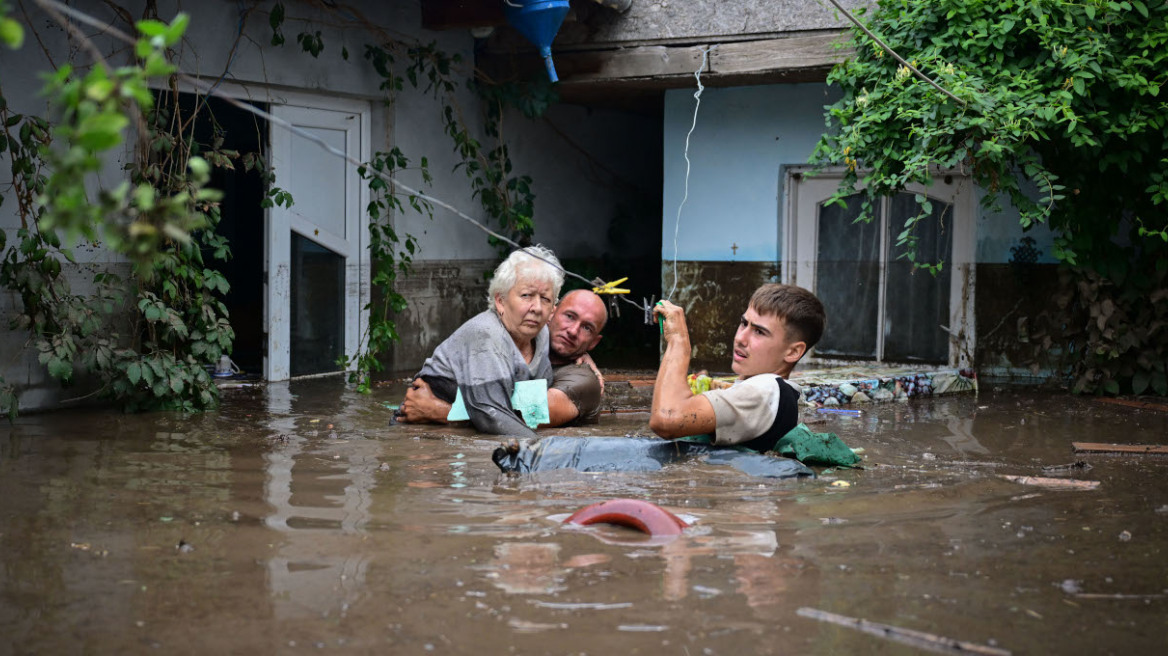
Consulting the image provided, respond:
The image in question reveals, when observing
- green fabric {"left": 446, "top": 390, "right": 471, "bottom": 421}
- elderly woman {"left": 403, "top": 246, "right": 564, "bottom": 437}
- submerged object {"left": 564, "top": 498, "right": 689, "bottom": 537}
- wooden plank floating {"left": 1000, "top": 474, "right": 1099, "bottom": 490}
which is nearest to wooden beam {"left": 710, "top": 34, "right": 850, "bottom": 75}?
elderly woman {"left": 403, "top": 246, "right": 564, "bottom": 437}

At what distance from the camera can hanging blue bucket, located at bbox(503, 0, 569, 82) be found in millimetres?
9242

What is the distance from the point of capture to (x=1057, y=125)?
7910 millimetres

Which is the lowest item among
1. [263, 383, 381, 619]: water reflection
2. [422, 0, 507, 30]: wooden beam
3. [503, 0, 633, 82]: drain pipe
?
[263, 383, 381, 619]: water reflection

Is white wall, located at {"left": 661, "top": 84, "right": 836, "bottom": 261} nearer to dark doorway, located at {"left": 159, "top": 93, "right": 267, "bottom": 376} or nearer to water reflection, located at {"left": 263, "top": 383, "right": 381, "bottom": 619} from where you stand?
dark doorway, located at {"left": 159, "top": 93, "right": 267, "bottom": 376}

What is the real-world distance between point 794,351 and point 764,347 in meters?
0.14

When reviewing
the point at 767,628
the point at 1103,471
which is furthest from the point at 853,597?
the point at 1103,471

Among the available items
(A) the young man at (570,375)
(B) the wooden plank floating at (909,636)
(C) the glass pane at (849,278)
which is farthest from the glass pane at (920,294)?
(B) the wooden plank floating at (909,636)

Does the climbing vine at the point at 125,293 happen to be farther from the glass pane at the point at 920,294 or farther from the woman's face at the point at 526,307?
the glass pane at the point at 920,294

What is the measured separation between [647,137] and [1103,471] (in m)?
9.40

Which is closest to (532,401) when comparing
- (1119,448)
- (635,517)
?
(635,517)

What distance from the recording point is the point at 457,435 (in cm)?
642

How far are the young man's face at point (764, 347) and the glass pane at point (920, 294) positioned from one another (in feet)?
17.0

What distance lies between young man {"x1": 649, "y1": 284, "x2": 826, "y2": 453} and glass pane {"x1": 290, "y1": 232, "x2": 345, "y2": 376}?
205 inches

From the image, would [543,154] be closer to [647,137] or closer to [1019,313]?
[647,137]
